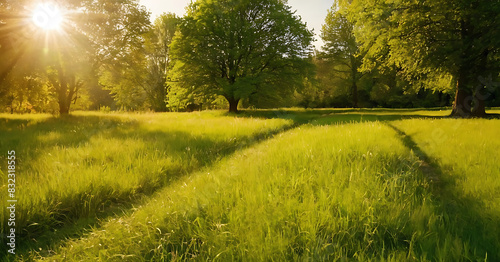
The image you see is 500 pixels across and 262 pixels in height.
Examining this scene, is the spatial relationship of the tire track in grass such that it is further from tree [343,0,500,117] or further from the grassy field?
tree [343,0,500,117]

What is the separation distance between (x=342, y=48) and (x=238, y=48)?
2376cm

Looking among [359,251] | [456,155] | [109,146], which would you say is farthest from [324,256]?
[109,146]

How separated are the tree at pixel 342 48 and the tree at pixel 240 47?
55.8 ft

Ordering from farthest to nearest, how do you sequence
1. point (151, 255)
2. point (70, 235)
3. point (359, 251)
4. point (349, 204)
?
point (70, 235)
point (349, 204)
point (151, 255)
point (359, 251)

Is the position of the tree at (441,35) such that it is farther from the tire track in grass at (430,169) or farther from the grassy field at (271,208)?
the grassy field at (271,208)

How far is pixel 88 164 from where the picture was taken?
15.6 feet

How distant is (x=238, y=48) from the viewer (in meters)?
19.7

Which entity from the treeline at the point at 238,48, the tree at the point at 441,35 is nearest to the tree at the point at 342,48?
the treeline at the point at 238,48

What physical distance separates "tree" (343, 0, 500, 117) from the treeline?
0.06 m

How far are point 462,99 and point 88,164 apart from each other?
2119cm

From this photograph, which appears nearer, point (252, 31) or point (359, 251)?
point (359, 251)

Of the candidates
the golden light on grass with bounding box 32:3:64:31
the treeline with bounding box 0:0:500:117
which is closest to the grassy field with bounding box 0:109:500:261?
the golden light on grass with bounding box 32:3:64:31

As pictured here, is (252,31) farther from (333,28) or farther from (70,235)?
(333,28)

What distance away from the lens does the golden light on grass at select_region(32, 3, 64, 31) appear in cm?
1102
